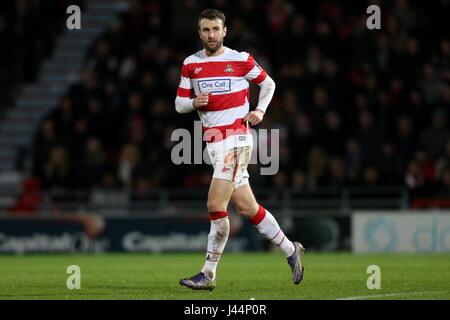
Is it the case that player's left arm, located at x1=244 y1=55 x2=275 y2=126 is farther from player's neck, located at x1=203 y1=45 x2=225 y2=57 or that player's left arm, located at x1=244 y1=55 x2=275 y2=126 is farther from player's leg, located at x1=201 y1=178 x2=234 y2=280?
player's leg, located at x1=201 y1=178 x2=234 y2=280

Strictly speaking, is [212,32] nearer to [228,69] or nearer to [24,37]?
[228,69]

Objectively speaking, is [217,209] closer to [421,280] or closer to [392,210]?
[421,280]

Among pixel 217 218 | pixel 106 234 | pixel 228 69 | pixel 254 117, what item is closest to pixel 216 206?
pixel 217 218

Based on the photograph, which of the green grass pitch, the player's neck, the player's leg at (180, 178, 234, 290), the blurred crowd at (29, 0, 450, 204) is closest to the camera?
the green grass pitch

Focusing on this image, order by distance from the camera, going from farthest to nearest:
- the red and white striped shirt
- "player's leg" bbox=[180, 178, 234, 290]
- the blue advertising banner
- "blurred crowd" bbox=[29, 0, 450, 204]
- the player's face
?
1. the blue advertising banner
2. "blurred crowd" bbox=[29, 0, 450, 204]
3. the red and white striped shirt
4. the player's face
5. "player's leg" bbox=[180, 178, 234, 290]

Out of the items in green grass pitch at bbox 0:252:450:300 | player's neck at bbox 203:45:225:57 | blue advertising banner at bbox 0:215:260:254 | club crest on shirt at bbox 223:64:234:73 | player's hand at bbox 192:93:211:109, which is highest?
player's neck at bbox 203:45:225:57

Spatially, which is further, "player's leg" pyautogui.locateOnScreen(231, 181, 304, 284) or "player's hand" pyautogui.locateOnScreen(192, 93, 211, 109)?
"player's leg" pyautogui.locateOnScreen(231, 181, 304, 284)

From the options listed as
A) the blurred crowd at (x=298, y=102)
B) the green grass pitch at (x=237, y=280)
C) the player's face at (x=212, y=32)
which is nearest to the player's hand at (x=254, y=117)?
the player's face at (x=212, y=32)

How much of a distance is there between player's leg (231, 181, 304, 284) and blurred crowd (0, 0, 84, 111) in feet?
48.0

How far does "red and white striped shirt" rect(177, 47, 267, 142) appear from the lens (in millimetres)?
10219

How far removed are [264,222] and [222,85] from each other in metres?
1.34

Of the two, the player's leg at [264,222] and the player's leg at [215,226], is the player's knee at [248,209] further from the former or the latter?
the player's leg at [215,226]

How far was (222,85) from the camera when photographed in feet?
33.7

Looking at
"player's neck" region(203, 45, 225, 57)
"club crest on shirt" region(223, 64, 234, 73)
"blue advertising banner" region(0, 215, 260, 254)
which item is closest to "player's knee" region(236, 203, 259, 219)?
"club crest on shirt" region(223, 64, 234, 73)
